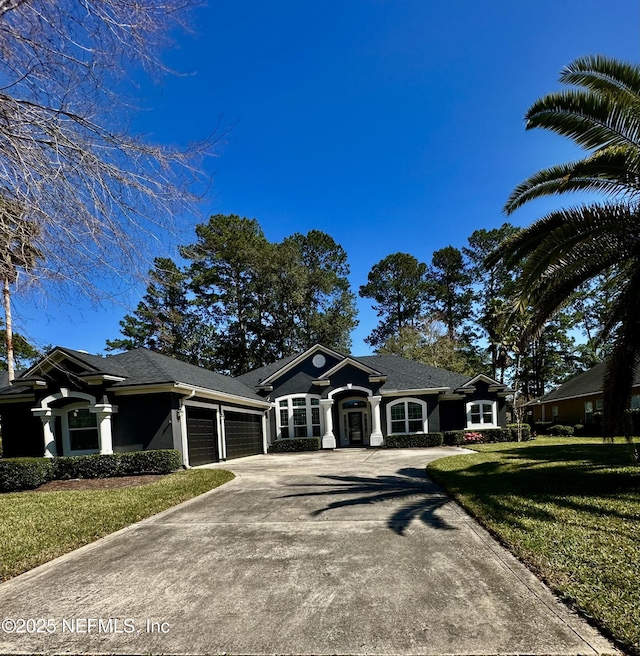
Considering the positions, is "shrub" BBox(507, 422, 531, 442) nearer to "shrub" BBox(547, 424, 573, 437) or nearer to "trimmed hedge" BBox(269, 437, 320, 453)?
"shrub" BBox(547, 424, 573, 437)

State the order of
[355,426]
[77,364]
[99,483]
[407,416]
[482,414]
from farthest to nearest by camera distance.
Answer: [355,426]
[482,414]
[407,416]
[77,364]
[99,483]

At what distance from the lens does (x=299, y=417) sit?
78.8 ft

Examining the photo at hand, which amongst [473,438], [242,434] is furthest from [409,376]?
A: [242,434]

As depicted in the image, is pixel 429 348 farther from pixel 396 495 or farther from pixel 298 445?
pixel 396 495

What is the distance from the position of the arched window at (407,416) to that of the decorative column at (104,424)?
1404 cm

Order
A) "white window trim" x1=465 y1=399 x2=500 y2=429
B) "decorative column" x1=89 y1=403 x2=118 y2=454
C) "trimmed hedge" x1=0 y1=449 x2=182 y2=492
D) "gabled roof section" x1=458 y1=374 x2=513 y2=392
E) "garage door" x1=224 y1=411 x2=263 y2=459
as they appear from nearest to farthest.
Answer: "trimmed hedge" x1=0 y1=449 x2=182 y2=492 → "decorative column" x1=89 y1=403 x2=118 y2=454 → "garage door" x1=224 y1=411 x2=263 y2=459 → "gabled roof section" x1=458 y1=374 x2=513 y2=392 → "white window trim" x1=465 y1=399 x2=500 y2=429

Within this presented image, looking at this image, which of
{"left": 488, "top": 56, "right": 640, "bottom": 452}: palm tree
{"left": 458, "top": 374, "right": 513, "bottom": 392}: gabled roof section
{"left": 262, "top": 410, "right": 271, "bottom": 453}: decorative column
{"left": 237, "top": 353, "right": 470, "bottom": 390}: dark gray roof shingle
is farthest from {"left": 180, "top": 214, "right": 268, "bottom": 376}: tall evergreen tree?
{"left": 488, "top": 56, "right": 640, "bottom": 452}: palm tree

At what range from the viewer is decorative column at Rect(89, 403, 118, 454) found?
14188 millimetres

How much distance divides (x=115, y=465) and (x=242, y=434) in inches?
302

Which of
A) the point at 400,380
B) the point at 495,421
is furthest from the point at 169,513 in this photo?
the point at 495,421

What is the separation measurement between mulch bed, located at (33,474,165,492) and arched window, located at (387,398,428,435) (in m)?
13.7

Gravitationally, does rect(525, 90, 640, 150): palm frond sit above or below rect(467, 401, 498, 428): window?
above

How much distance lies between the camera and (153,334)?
3834 centimetres

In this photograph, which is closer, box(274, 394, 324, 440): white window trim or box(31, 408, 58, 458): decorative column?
box(31, 408, 58, 458): decorative column
